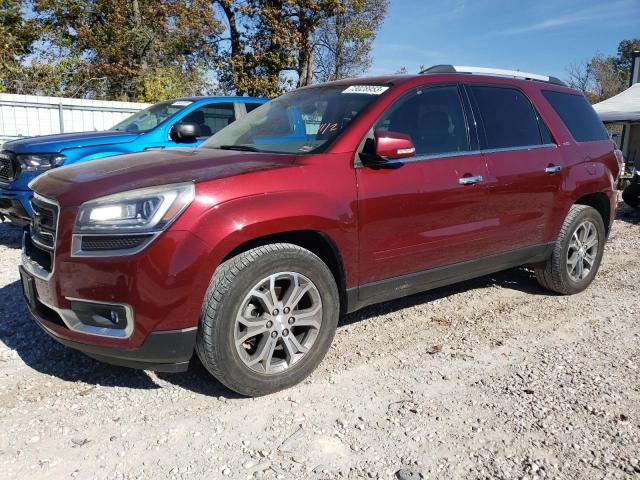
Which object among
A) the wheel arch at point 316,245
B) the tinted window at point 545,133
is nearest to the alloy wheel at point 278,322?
the wheel arch at point 316,245

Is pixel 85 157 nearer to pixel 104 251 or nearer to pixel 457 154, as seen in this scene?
pixel 104 251

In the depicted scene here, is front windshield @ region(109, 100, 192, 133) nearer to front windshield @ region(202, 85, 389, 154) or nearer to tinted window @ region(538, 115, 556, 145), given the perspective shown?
front windshield @ region(202, 85, 389, 154)

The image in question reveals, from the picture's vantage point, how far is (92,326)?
8.93 feet

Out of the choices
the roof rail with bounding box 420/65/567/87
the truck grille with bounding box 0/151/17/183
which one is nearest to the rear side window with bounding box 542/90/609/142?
the roof rail with bounding box 420/65/567/87

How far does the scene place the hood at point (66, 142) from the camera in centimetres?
582

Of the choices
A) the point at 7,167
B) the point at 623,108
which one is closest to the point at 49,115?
the point at 7,167

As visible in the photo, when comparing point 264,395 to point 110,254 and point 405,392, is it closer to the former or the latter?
point 405,392

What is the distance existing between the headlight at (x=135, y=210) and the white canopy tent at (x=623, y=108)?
18.0 metres

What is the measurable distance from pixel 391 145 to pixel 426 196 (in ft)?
1.72

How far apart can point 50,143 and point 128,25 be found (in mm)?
19978

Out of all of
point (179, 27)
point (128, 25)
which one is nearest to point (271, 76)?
point (179, 27)

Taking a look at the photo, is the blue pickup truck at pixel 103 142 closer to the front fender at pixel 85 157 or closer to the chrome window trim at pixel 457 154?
the front fender at pixel 85 157

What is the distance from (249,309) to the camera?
290cm

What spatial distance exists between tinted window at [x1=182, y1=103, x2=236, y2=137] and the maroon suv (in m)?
2.94
